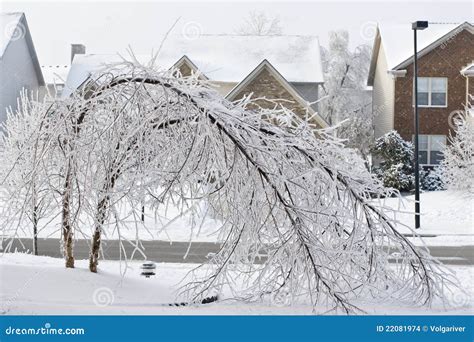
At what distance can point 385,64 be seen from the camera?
19719mm

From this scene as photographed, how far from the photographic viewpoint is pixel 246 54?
18.5 metres

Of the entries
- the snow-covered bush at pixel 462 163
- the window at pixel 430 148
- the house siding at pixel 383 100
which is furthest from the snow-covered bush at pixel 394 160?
the house siding at pixel 383 100

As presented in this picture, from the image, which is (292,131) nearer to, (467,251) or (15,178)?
(15,178)

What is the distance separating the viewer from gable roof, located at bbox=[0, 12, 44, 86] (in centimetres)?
1180

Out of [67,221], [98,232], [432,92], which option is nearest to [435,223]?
[432,92]

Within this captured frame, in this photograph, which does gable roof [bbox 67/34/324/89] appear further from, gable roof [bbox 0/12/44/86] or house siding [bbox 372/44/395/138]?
gable roof [bbox 0/12/44/86]

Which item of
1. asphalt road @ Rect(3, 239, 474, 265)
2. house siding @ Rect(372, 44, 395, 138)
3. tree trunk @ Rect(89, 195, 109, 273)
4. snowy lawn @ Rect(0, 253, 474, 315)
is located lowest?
asphalt road @ Rect(3, 239, 474, 265)

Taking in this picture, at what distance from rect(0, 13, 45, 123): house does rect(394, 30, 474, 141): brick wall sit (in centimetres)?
991

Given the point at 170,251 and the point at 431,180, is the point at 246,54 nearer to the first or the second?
the point at 431,180

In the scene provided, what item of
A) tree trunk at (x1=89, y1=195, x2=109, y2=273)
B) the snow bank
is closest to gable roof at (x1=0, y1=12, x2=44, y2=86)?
tree trunk at (x1=89, y1=195, x2=109, y2=273)

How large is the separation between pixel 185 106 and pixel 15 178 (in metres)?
3.39

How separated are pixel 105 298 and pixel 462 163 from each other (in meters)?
11.3

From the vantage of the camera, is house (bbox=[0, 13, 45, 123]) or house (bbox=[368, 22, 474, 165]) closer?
house (bbox=[0, 13, 45, 123])

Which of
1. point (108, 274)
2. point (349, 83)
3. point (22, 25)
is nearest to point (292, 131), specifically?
point (108, 274)
